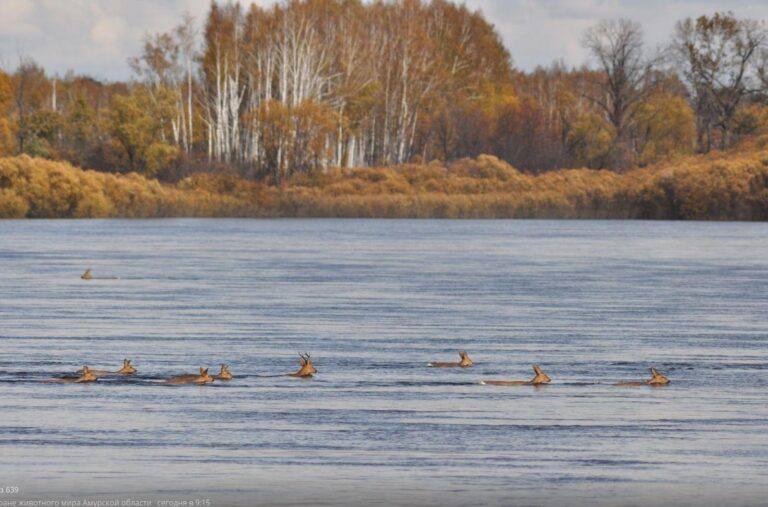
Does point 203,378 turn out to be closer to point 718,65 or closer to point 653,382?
point 653,382

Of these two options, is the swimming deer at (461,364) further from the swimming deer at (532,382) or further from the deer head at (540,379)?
the deer head at (540,379)

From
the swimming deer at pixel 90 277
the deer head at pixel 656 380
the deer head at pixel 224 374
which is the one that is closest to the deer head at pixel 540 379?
the deer head at pixel 656 380

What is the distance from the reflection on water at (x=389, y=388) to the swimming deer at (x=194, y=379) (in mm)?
121

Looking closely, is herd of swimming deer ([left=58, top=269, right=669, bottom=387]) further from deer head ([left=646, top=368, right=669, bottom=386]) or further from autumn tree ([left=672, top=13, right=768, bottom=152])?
autumn tree ([left=672, top=13, right=768, bottom=152])

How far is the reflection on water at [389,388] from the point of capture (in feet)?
41.3

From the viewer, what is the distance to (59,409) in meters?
16.0

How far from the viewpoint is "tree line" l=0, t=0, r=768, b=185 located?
3772 inches

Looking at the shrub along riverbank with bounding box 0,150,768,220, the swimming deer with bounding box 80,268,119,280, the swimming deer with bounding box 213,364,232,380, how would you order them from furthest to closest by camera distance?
the shrub along riverbank with bounding box 0,150,768,220 < the swimming deer with bounding box 80,268,119,280 < the swimming deer with bounding box 213,364,232,380

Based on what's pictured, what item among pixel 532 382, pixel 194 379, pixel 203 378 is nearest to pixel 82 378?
pixel 194 379

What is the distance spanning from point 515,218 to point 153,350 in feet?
233

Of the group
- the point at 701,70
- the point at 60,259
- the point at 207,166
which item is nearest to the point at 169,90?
the point at 207,166

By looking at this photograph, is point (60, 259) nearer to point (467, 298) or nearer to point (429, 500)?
point (467, 298)

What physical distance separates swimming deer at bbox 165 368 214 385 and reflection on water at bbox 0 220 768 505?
0.12 metres

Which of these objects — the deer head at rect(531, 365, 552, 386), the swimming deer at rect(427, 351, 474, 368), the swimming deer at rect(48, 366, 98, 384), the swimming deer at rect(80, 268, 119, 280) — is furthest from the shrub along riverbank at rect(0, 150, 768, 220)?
the deer head at rect(531, 365, 552, 386)
